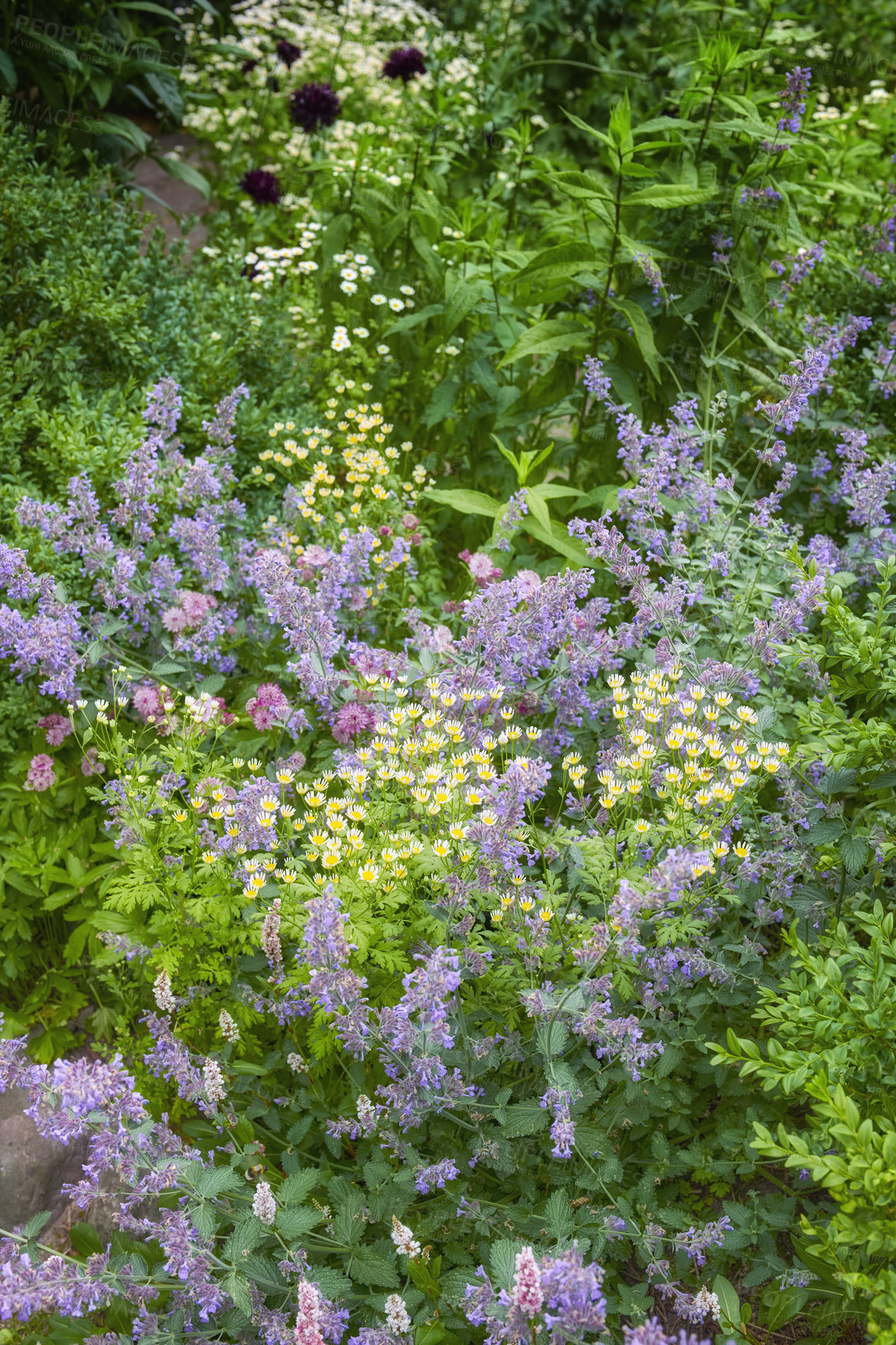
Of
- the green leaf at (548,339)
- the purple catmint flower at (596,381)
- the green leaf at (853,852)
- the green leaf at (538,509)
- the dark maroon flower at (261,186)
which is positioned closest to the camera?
the green leaf at (853,852)

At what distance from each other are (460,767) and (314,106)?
4244mm

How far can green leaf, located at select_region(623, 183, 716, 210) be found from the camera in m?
3.40

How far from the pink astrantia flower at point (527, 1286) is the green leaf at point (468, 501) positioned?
2.28 metres

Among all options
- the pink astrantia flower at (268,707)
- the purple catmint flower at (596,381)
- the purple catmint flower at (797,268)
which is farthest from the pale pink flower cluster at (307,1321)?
the purple catmint flower at (797,268)

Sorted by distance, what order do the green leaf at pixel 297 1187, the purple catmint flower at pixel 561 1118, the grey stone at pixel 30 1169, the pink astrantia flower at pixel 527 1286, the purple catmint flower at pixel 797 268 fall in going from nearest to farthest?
the pink astrantia flower at pixel 527 1286 < the purple catmint flower at pixel 561 1118 < the green leaf at pixel 297 1187 < the grey stone at pixel 30 1169 < the purple catmint flower at pixel 797 268

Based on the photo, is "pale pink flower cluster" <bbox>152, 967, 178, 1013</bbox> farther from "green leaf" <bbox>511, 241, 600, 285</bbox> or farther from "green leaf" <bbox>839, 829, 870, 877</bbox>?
"green leaf" <bbox>511, 241, 600, 285</bbox>

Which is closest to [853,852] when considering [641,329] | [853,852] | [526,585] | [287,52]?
[853,852]

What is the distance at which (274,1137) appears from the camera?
7.71 ft

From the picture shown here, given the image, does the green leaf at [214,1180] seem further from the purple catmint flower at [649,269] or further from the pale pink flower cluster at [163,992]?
the purple catmint flower at [649,269]

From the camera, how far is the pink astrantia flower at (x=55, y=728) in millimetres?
3025

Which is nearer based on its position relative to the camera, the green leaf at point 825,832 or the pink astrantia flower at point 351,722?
the green leaf at point 825,832

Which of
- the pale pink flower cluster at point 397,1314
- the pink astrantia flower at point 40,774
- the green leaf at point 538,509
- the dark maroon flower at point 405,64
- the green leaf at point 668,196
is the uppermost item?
the green leaf at point 668,196

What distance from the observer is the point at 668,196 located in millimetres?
3438

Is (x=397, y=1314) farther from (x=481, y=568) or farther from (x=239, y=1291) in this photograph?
(x=481, y=568)
